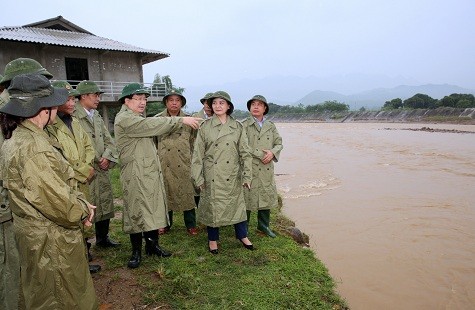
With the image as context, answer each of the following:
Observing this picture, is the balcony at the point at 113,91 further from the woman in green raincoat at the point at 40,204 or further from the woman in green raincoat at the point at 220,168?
the woman in green raincoat at the point at 40,204

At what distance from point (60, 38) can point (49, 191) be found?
14.6 m

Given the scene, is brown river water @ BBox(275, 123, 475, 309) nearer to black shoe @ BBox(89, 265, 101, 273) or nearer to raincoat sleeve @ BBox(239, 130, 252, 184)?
raincoat sleeve @ BBox(239, 130, 252, 184)

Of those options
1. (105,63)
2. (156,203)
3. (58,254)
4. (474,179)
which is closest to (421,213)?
(474,179)

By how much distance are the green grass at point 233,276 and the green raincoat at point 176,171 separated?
480 millimetres

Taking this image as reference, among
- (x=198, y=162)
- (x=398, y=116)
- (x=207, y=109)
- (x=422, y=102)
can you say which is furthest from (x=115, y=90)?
(x=422, y=102)

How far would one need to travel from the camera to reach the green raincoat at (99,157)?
386 centimetres

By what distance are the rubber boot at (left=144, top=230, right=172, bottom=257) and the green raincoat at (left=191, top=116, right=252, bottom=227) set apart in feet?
1.82

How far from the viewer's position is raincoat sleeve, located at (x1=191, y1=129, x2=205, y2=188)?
3838 millimetres

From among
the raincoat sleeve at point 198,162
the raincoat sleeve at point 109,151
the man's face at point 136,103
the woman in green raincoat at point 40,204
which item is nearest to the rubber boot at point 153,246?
the raincoat sleeve at point 198,162

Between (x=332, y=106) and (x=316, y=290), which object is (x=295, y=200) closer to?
(x=316, y=290)

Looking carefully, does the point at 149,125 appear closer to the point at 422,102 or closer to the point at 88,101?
the point at 88,101

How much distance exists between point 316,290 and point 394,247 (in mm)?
2586

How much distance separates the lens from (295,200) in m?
8.17

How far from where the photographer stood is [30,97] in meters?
2.02
